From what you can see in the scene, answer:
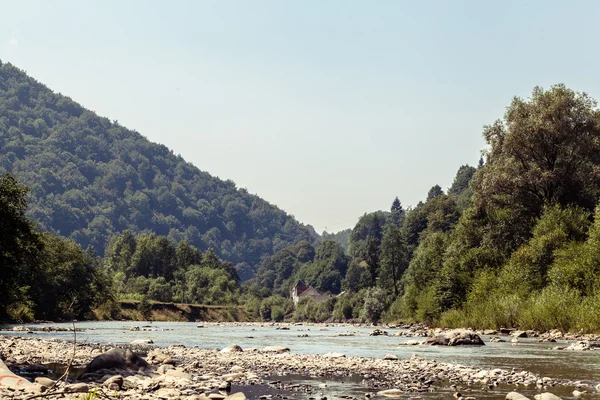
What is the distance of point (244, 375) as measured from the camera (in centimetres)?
2403

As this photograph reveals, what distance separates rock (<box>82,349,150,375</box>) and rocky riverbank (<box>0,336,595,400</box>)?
83 millimetres

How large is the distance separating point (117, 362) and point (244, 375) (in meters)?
4.72

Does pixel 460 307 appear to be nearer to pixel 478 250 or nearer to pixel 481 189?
pixel 478 250

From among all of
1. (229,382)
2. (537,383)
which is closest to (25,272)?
(229,382)

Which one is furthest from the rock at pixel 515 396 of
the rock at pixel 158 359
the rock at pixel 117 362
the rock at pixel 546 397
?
the rock at pixel 158 359

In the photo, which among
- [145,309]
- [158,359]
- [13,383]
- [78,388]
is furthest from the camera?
[145,309]

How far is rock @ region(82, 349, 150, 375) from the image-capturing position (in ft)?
79.9

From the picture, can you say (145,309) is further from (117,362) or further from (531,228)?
(117,362)

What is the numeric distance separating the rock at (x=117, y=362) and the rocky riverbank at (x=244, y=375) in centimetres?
8

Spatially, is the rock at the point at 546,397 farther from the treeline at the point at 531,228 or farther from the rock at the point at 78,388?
the treeline at the point at 531,228

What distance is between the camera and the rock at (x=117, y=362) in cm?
2436

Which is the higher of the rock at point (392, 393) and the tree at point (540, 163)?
the tree at point (540, 163)

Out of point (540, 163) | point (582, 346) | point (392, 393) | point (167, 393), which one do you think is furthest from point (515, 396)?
point (540, 163)

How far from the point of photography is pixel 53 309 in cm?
9556
